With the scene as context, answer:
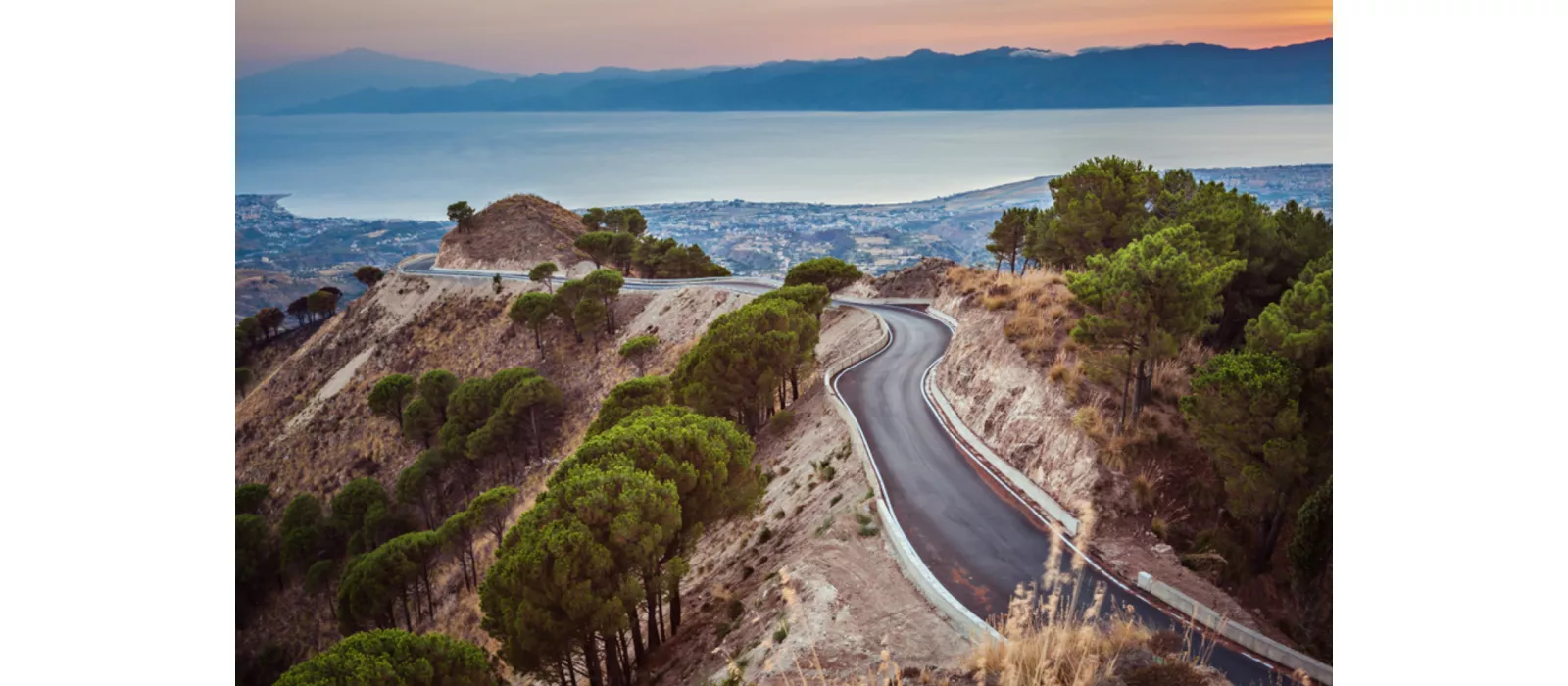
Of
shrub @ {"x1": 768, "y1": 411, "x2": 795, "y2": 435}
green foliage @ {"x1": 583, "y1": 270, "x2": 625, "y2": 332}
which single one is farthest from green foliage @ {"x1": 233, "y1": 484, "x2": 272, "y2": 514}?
shrub @ {"x1": 768, "y1": 411, "x2": 795, "y2": 435}

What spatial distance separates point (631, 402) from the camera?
19.3 metres

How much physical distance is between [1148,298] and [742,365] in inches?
334

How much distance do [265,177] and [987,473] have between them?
9.27 metres

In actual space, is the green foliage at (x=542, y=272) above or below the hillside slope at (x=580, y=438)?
above

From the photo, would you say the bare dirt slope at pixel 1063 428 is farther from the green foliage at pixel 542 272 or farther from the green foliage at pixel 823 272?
the green foliage at pixel 542 272

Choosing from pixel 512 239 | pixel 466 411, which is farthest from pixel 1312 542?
pixel 512 239

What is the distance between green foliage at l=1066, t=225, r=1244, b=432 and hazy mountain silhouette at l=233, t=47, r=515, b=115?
7.85 m

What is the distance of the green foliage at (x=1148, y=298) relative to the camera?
33.0 ft

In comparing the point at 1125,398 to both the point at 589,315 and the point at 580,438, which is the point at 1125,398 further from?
the point at 589,315

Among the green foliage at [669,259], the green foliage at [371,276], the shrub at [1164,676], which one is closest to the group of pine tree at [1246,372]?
the shrub at [1164,676]

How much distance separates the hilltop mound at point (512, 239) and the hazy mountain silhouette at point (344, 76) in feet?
112
